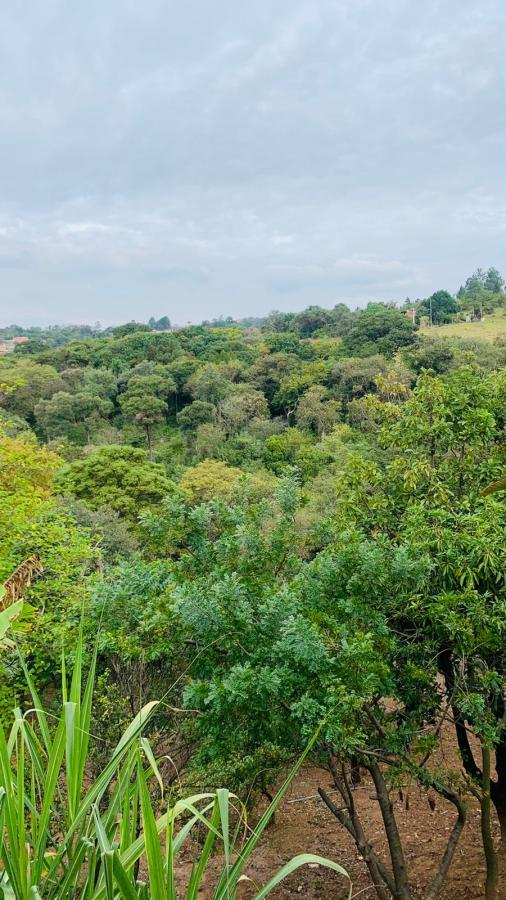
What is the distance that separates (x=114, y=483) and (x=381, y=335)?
24585 mm

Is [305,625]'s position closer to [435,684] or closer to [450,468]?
[435,684]

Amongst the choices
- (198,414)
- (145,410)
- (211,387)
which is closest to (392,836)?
(198,414)

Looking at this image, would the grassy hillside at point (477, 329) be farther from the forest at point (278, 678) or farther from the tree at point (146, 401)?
the forest at point (278, 678)

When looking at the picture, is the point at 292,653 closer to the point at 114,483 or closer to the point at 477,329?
the point at 114,483

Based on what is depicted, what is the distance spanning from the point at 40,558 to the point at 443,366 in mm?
26385

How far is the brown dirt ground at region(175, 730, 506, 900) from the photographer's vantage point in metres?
5.74

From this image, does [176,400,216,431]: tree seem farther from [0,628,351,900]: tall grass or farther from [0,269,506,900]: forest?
[0,628,351,900]: tall grass

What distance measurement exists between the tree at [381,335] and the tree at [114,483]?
2080cm

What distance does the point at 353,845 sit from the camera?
6848 mm

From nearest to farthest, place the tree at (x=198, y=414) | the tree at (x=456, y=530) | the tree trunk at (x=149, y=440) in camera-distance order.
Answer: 1. the tree at (x=456, y=530)
2. the tree trunk at (x=149, y=440)
3. the tree at (x=198, y=414)

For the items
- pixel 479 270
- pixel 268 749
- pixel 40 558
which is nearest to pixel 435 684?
pixel 268 749

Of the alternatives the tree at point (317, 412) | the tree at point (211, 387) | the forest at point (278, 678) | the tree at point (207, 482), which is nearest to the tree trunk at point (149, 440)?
the tree at point (211, 387)

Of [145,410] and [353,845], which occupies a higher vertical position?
[145,410]

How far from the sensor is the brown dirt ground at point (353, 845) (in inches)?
226
